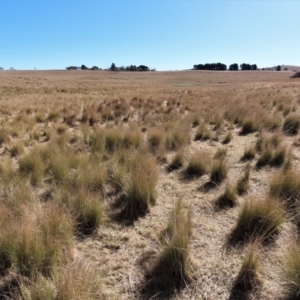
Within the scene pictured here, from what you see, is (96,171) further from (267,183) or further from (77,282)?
(267,183)

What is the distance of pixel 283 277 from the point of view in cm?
231

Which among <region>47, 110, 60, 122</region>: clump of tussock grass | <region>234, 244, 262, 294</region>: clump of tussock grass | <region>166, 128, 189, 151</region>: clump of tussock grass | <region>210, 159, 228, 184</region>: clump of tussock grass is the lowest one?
<region>234, 244, 262, 294</region>: clump of tussock grass

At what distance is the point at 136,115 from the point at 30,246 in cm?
963

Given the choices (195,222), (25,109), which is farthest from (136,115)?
(195,222)

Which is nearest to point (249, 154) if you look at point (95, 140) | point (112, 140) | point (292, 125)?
point (112, 140)

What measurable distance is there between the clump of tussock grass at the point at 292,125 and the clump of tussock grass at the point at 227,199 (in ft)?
16.3

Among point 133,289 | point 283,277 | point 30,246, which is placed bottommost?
point 133,289

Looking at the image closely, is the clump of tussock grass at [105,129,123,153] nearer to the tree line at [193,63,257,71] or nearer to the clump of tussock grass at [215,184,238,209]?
the clump of tussock grass at [215,184,238,209]

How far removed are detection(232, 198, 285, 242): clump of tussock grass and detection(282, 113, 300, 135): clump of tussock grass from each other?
17.9 ft

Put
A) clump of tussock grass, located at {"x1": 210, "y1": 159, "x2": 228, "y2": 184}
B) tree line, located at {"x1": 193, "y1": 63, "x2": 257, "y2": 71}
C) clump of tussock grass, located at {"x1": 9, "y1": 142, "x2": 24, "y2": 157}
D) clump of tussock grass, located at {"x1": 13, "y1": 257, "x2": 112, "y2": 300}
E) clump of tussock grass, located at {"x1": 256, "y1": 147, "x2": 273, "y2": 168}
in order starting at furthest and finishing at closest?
tree line, located at {"x1": 193, "y1": 63, "x2": 257, "y2": 71}
clump of tussock grass, located at {"x1": 9, "y1": 142, "x2": 24, "y2": 157}
clump of tussock grass, located at {"x1": 256, "y1": 147, "x2": 273, "y2": 168}
clump of tussock grass, located at {"x1": 210, "y1": 159, "x2": 228, "y2": 184}
clump of tussock grass, located at {"x1": 13, "y1": 257, "x2": 112, "y2": 300}

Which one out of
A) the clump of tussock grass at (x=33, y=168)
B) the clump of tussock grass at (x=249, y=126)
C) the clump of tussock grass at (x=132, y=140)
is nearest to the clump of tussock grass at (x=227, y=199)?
the clump of tussock grass at (x=33, y=168)

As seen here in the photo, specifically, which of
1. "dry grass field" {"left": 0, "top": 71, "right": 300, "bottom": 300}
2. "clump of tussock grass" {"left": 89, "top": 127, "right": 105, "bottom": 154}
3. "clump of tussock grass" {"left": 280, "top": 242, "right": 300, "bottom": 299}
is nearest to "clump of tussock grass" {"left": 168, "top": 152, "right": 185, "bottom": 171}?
"dry grass field" {"left": 0, "top": 71, "right": 300, "bottom": 300}

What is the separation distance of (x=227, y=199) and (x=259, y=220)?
783 millimetres

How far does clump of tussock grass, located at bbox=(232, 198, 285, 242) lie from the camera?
3037 mm
